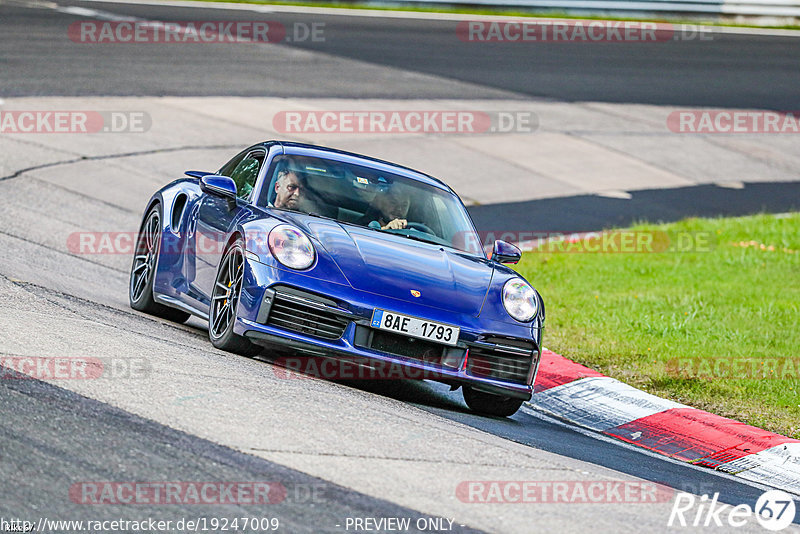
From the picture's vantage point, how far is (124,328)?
7.55 meters

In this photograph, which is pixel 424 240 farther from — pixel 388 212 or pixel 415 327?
pixel 415 327

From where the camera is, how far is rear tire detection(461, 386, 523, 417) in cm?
762

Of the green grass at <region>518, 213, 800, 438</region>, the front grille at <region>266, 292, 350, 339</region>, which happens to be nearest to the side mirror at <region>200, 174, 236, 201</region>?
the front grille at <region>266, 292, 350, 339</region>

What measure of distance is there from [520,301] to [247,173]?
233cm

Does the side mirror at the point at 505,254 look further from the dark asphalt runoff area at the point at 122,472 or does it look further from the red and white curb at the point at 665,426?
the dark asphalt runoff area at the point at 122,472

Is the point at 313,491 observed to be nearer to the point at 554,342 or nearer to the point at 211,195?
the point at 211,195

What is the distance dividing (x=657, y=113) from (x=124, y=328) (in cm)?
1718

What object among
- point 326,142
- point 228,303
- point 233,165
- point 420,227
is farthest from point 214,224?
point 326,142

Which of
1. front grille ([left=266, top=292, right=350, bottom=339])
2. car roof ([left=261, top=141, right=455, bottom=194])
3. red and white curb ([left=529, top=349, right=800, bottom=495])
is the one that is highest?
car roof ([left=261, top=141, right=455, bottom=194])

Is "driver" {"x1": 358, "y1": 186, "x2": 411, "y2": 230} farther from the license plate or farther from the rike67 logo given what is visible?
the rike67 logo

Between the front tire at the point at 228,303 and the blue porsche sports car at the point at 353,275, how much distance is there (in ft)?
0.04

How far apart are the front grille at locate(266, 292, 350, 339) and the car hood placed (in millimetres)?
237

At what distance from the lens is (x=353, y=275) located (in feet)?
23.1

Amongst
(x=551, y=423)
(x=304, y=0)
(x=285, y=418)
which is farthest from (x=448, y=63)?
(x=285, y=418)
